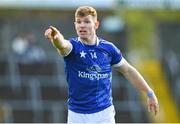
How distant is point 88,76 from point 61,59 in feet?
44.2

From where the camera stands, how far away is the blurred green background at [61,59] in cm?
2091

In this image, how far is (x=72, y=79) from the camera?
897cm

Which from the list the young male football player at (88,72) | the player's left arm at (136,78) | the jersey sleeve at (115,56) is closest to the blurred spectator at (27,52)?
the player's left arm at (136,78)

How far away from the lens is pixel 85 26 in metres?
8.78

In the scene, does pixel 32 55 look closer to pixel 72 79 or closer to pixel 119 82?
pixel 119 82

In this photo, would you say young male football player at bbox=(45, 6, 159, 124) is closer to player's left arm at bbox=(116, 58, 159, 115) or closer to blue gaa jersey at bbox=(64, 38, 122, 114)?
blue gaa jersey at bbox=(64, 38, 122, 114)

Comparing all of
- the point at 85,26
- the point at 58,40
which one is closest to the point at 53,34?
the point at 58,40

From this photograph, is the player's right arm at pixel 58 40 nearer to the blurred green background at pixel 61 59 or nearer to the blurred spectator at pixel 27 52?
the blurred green background at pixel 61 59

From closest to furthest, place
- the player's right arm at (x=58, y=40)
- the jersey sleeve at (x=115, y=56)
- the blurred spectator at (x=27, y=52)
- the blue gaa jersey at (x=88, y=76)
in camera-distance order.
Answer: the player's right arm at (x=58, y=40)
the blue gaa jersey at (x=88, y=76)
the jersey sleeve at (x=115, y=56)
the blurred spectator at (x=27, y=52)

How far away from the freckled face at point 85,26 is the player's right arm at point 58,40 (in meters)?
0.17

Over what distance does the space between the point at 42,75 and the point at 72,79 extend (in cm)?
1292

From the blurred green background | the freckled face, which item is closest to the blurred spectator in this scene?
the blurred green background

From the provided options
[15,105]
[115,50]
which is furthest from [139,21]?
[115,50]

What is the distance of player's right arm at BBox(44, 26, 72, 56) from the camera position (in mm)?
8294
